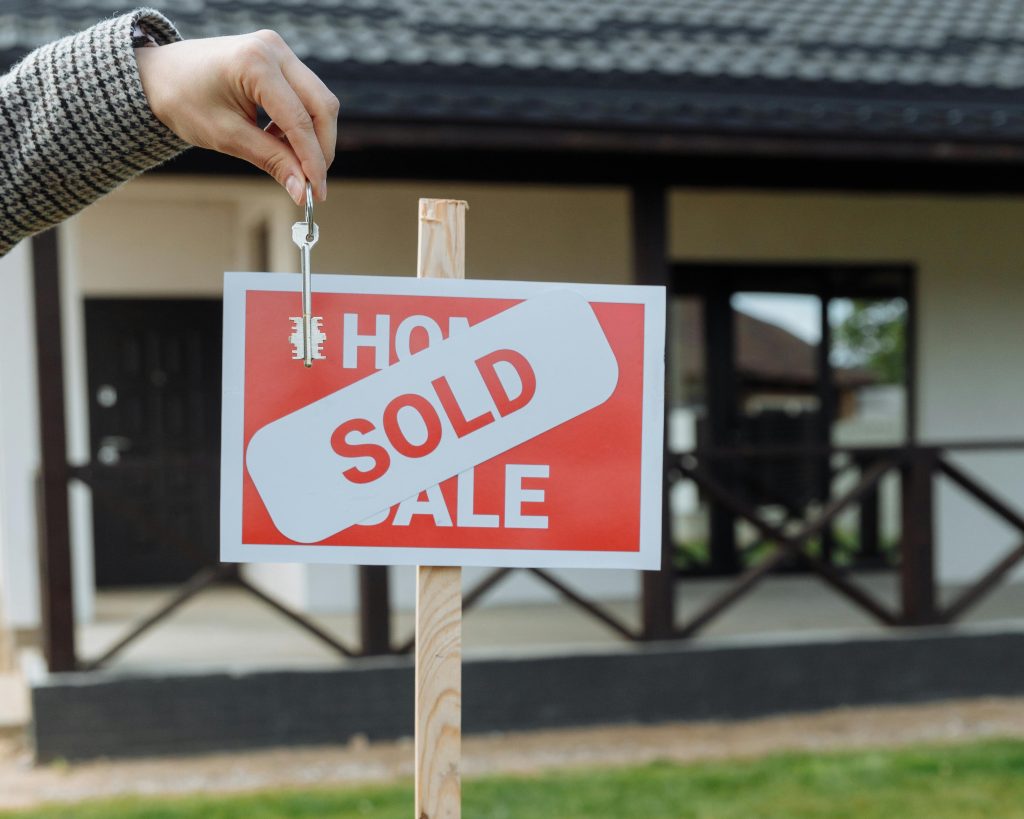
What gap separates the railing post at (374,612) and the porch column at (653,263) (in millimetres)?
1167

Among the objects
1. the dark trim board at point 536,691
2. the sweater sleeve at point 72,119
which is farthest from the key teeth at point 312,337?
the dark trim board at point 536,691

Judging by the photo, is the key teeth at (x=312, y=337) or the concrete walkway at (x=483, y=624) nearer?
the key teeth at (x=312, y=337)

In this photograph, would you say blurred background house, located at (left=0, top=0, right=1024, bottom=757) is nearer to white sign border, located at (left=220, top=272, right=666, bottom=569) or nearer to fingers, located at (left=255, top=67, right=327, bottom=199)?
white sign border, located at (left=220, top=272, right=666, bottom=569)

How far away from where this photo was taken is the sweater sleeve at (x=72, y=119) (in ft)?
4.16

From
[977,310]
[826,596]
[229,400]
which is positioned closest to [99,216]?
[826,596]

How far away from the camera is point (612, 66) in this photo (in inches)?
197

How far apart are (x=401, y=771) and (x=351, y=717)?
0.45 metres

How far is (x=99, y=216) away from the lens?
788 cm

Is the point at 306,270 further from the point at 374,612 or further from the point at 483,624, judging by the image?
the point at 483,624

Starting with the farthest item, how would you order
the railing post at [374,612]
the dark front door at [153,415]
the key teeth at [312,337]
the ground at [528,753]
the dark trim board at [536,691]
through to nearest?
the dark front door at [153,415] → the railing post at [374,612] → the dark trim board at [536,691] → the ground at [528,753] → the key teeth at [312,337]

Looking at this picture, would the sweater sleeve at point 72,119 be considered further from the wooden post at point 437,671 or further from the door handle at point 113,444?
the door handle at point 113,444

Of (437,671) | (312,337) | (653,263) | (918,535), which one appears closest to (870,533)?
(918,535)

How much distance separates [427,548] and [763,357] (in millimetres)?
6600

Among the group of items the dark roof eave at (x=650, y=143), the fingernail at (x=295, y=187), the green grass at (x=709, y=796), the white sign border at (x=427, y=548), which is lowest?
the green grass at (x=709, y=796)
